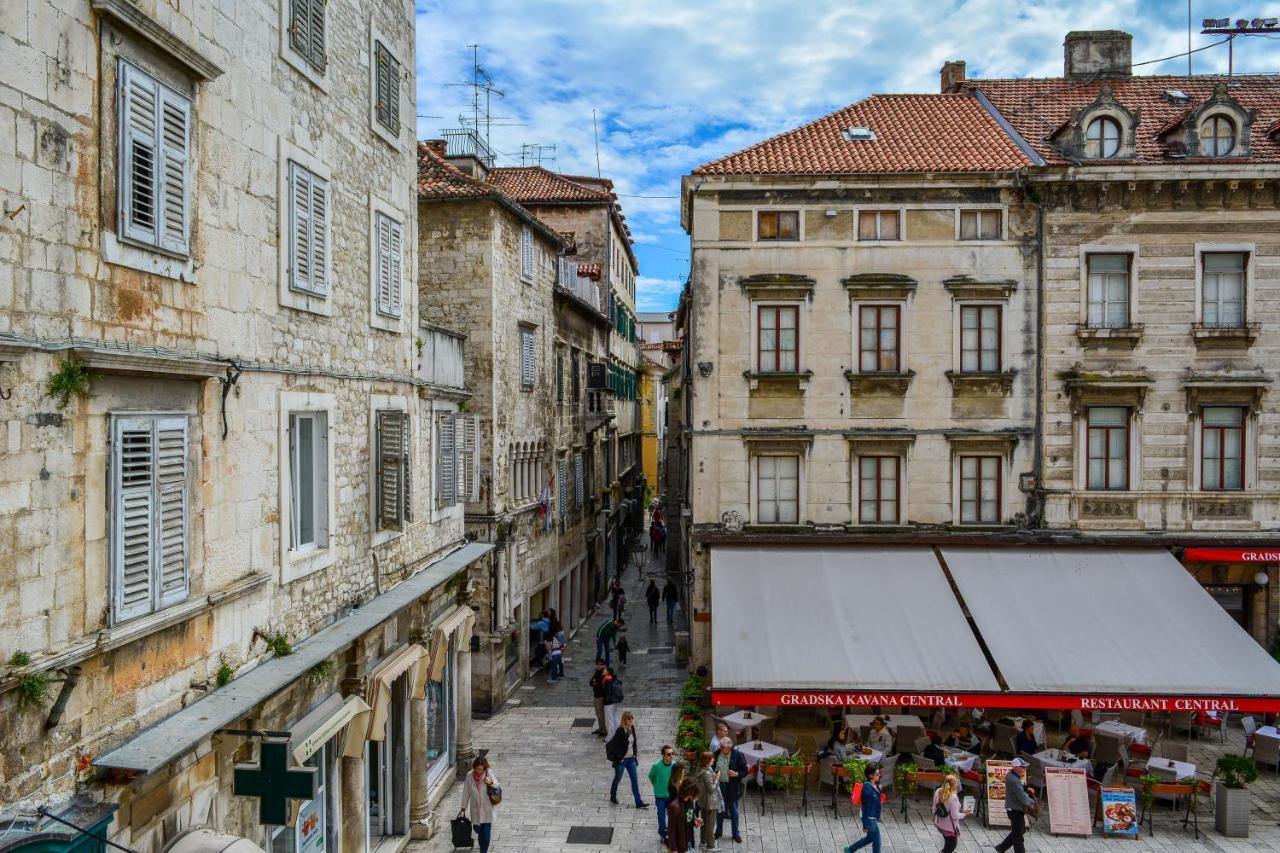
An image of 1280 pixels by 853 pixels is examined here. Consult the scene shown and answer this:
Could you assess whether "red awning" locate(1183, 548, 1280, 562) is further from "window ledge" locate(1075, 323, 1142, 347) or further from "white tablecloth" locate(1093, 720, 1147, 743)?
"window ledge" locate(1075, 323, 1142, 347)

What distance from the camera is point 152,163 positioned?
25.5 ft

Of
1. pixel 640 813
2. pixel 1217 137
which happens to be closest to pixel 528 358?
pixel 640 813

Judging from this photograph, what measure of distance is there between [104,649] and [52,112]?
3.83m

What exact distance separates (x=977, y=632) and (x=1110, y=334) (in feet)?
24.0

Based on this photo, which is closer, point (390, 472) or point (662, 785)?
point (390, 472)

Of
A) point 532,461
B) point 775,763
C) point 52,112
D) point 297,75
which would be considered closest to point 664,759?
point 775,763

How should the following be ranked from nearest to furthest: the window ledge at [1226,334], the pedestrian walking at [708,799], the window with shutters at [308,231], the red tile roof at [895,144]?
the window with shutters at [308,231] → the pedestrian walking at [708,799] → the window ledge at [1226,334] → the red tile roof at [895,144]

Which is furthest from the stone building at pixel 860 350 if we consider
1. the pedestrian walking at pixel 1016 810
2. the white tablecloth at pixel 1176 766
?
the pedestrian walking at pixel 1016 810

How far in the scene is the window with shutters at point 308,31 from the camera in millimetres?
10906

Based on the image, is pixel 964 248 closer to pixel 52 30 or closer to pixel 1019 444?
pixel 1019 444

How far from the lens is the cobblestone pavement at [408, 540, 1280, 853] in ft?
48.4

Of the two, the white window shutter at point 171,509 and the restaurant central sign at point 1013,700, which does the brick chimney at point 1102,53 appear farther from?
the white window shutter at point 171,509

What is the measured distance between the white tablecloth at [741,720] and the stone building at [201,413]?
6705 millimetres

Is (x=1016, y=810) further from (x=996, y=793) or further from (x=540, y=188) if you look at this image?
(x=540, y=188)
